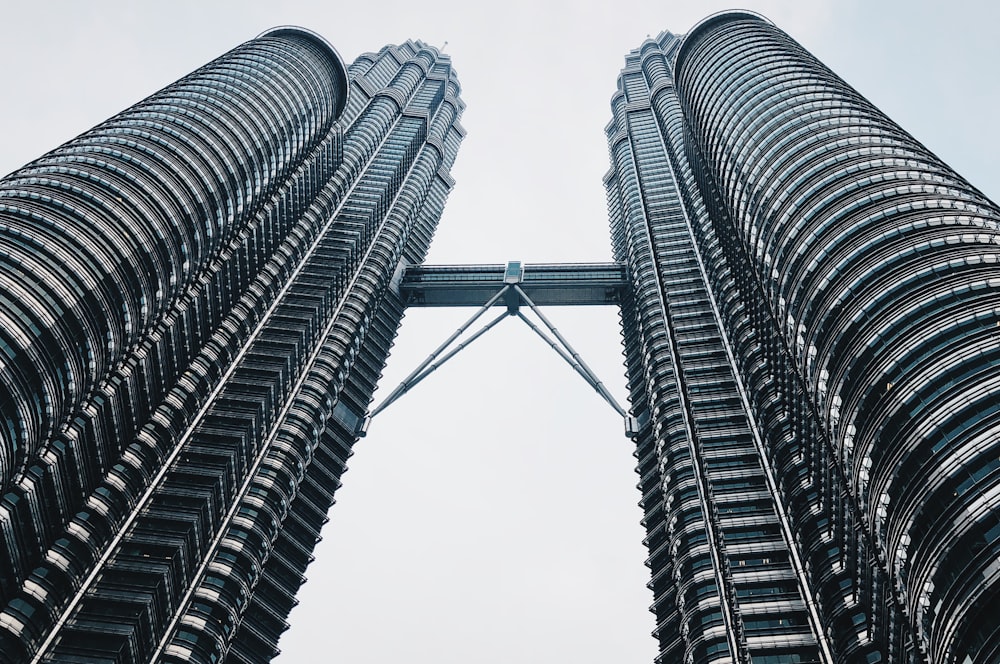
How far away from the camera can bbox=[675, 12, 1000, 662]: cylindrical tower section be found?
4838 cm

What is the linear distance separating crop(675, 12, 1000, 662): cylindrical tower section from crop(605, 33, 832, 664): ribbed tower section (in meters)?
19.7

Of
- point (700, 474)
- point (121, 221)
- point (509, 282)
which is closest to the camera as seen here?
point (121, 221)

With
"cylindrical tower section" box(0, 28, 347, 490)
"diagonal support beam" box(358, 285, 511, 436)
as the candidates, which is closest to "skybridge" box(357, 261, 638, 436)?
"diagonal support beam" box(358, 285, 511, 436)

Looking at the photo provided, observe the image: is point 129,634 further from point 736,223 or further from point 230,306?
point 736,223

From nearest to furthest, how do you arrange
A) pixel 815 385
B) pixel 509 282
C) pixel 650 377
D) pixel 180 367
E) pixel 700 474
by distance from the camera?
1. pixel 815 385
2. pixel 700 474
3. pixel 180 367
4. pixel 650 377
5. pixel 509 282

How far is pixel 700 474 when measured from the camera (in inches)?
3620

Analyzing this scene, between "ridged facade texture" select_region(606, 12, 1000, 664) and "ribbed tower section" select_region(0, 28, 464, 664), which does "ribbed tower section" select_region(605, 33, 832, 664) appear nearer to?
"ridged facade texture" select_region(606, 12, 1000, 664)

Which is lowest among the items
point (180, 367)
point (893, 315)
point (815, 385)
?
point (893, 315)

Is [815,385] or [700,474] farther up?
[700,474]

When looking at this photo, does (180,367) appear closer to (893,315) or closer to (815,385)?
(815,385)

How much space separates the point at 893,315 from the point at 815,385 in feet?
27.2

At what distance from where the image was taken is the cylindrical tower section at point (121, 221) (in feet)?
202

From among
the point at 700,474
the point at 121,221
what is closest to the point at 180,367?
the point at 121,221

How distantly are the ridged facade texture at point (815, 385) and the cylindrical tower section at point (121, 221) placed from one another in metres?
52.7
